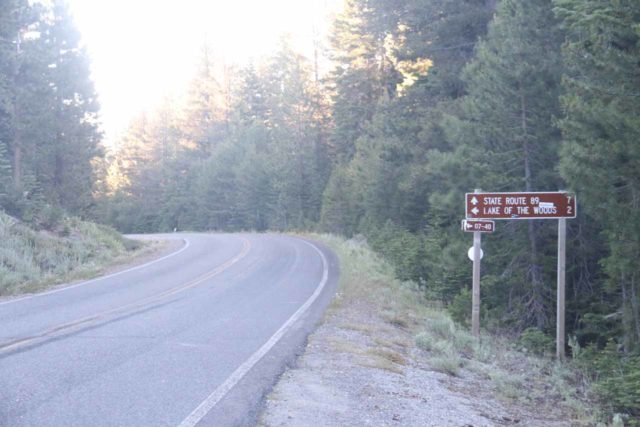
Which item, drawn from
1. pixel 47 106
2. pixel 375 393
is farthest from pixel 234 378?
pixel 47 106

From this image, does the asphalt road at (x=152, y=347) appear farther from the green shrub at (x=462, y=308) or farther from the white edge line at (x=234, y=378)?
the green shrub at (x=462, y=308)

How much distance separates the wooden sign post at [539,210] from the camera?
12766 mm

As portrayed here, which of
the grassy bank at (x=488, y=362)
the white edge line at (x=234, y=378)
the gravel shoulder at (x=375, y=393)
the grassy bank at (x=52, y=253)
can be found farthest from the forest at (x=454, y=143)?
the white edge line at (x=234, y=378)

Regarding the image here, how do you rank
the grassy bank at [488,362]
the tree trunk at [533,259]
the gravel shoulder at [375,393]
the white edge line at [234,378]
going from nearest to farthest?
the white edge line at [234,378], the gravel shoulder at [375,393], the grassy bank at [488,362], the tree trunk at [533,259]

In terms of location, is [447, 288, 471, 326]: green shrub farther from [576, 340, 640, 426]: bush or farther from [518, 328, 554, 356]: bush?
[576, 340, 640, 426]: bush

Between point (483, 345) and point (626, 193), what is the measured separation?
3.65 m

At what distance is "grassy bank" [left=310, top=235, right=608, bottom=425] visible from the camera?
935 centimetres

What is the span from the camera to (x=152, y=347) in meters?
9.82

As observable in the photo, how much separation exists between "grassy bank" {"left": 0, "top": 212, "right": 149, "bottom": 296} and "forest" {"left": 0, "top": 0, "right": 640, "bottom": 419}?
4.85 feet

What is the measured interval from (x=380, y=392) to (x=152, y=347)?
356cm

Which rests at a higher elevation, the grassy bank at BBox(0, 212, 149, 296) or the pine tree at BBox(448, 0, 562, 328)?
the pine tree at BBox(448, 0, 562, 328)

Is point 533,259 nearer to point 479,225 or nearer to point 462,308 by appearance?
point 462,308

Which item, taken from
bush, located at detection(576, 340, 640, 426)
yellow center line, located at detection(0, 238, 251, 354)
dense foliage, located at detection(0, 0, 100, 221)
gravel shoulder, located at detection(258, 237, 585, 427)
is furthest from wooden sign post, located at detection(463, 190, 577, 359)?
dense foliage, located at detection(0, 0, 100, 221)

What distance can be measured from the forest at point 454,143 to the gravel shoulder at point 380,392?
1994 mm
